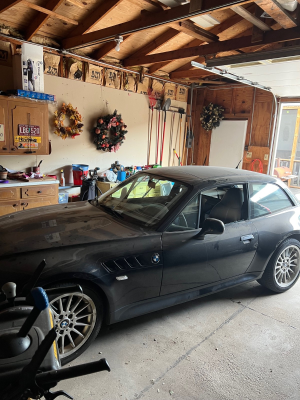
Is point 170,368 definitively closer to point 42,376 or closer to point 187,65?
point 42,376

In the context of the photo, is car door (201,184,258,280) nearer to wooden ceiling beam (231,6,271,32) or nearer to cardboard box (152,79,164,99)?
wooden ceiling beam (231,6,271,32)

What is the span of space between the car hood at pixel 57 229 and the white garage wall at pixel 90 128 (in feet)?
8.98

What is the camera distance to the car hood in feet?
6.89

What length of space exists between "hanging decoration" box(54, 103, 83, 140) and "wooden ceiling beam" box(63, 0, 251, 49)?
1053mm

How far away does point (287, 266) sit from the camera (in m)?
3.39

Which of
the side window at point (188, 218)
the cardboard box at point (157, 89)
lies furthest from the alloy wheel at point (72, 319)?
the cardboard box at point (157, 89)

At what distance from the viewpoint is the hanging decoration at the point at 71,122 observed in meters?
5.35

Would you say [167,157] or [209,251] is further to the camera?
[167,157]

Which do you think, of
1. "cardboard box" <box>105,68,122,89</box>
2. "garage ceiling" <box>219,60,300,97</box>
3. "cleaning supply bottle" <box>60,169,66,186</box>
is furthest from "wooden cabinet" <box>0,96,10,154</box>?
"garage ceiling" <box>219,60,300,97</box>

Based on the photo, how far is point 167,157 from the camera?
8.09 metres

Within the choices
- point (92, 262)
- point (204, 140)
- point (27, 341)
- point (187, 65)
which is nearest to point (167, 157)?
point (204, 140)

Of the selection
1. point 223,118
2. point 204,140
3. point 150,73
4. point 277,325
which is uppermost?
point 150,73

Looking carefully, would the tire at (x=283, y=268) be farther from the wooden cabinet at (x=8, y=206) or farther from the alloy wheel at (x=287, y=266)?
the wooden cabinet at (x=8, y=206)

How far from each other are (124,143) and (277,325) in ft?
16.7
